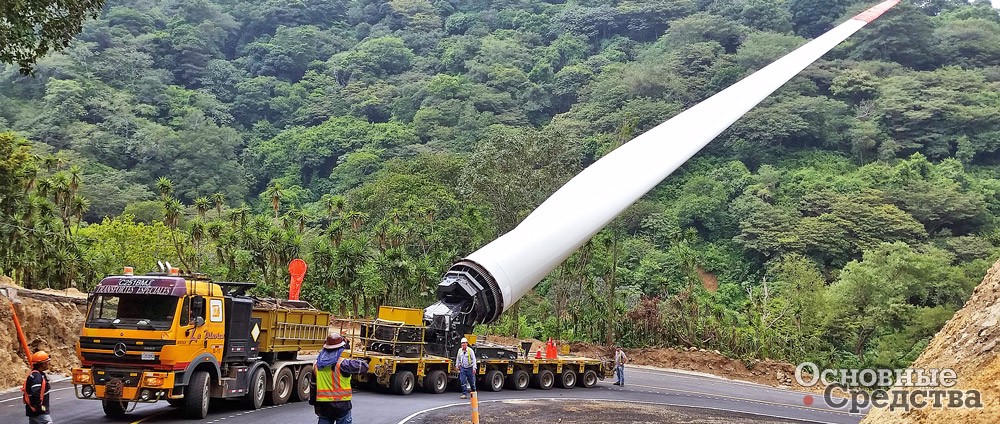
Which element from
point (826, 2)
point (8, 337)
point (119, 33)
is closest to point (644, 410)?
point (8, 337)

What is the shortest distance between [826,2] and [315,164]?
5522cm

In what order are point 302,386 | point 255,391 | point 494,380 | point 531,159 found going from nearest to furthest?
point 255,391 → point 302,386 → point 494,380 → point 531,159

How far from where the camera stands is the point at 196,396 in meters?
12.7

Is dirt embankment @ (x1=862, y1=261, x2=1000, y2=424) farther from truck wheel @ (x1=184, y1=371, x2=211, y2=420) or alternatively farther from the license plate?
the license plate

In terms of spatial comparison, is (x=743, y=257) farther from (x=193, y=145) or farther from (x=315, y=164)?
(x=193, y=145)

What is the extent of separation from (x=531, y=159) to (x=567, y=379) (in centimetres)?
2100

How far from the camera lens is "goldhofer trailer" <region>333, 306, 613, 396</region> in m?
17.0

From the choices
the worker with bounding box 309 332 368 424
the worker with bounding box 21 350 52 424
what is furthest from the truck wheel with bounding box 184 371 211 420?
the worker with bounding box 309 332 368 424

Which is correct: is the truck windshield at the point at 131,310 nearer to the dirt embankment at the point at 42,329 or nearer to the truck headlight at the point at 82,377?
the truck headlight at the point at 82,377

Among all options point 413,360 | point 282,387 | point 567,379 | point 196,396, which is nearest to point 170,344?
point 196,396

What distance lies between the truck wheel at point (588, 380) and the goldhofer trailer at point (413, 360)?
2238 mm

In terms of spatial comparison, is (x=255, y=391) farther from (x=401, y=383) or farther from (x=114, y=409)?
(x=401, y=383)

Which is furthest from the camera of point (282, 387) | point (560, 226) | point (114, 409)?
point (560, 226)

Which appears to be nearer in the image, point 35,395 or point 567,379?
point 35,395
